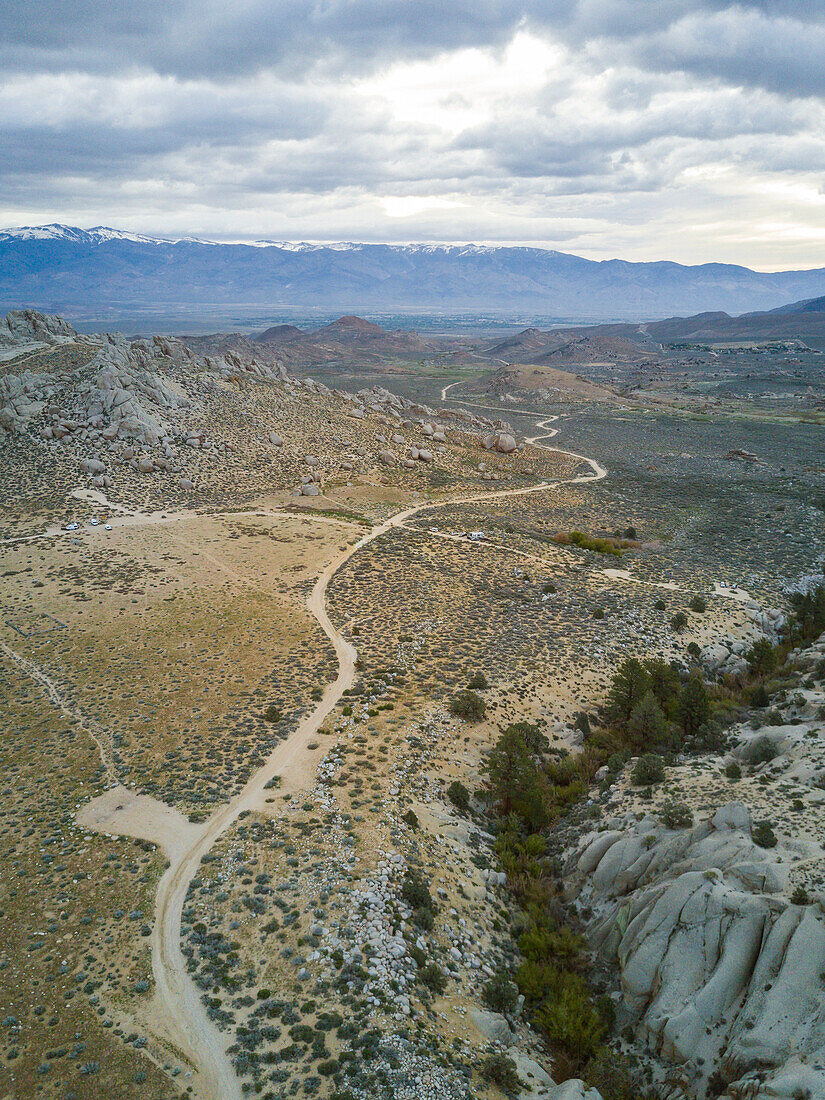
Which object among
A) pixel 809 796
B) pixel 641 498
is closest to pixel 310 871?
pixel 809 796

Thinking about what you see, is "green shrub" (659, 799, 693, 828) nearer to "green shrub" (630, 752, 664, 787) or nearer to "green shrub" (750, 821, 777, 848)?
"green shrub" (750, 821, 777, 848)

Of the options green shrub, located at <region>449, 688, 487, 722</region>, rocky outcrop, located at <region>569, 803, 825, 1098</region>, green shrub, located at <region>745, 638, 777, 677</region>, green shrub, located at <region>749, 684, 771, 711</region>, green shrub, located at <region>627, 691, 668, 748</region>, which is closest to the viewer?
rocky outcrop, located at <region>569, 803, 825, 1098</region>

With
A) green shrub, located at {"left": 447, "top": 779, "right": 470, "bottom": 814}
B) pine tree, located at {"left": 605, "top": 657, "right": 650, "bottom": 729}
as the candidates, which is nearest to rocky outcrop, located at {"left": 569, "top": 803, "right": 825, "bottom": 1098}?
green shrub, located at {"left": 447, "top": 779, "right": 470, "bottom": 814}

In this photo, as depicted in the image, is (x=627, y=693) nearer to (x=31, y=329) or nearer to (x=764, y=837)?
(x=764, y=837)

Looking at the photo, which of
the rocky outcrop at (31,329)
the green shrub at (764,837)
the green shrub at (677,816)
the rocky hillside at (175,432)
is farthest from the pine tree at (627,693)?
the rocky outcrop at (31,329)

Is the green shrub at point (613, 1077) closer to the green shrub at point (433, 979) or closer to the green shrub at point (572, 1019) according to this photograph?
the green shrub at point (572, 1019)

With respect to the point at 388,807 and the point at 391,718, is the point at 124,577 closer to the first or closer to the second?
the point at 391,718

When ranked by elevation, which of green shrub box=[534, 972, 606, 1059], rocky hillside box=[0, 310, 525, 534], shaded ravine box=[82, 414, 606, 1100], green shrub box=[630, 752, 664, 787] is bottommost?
green shrub box=[534, 972, 606, 1059]
